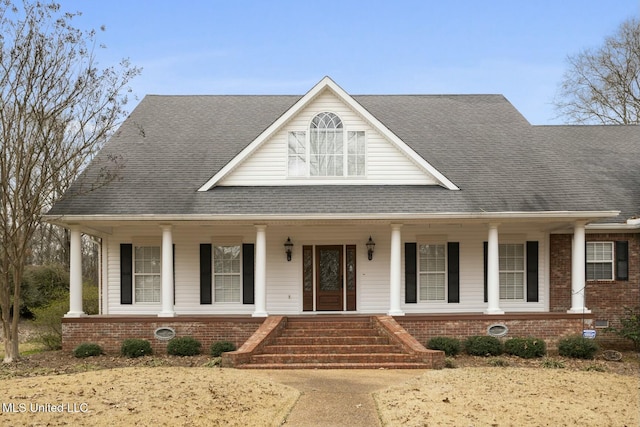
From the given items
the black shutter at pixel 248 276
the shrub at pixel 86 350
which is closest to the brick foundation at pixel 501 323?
the black shutter at pixel 248 276

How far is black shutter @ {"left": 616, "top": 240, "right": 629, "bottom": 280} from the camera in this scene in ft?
70.2

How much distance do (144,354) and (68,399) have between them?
7.31 meters

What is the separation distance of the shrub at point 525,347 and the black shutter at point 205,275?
327 inches

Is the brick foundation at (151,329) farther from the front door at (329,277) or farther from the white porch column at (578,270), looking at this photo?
the white porch column at (578,270)

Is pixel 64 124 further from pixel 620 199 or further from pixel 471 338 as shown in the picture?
pixel 620 199

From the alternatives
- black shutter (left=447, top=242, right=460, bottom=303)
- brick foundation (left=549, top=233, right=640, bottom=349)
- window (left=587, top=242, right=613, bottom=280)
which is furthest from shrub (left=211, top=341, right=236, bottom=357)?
window (left=587, top=242, right=613, bottom=280)

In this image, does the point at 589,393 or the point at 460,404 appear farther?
the point at 589,393

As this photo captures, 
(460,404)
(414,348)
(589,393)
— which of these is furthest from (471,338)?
(460,404)

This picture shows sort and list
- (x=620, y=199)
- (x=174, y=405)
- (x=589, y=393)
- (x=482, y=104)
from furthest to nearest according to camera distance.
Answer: (x=482, y=104), (x=620, y=199), (x=589, y=393), (x=174, y=405)

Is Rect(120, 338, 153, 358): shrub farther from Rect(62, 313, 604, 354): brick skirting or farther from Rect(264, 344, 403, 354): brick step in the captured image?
Rect(264, 344, 403, 354): brick step

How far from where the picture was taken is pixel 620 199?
22.6m

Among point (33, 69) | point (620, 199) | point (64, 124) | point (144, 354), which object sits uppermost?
point (33, 69)

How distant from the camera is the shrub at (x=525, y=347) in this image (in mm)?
18281

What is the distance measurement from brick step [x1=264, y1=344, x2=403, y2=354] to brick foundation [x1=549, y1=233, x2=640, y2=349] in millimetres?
6867
